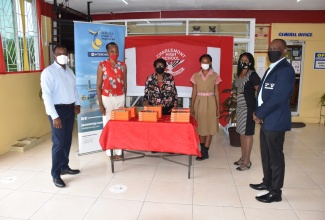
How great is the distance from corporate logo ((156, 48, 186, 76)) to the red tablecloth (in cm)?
197

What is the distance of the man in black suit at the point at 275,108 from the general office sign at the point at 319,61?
496cm

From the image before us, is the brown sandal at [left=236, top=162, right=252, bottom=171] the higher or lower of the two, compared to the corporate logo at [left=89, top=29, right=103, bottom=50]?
lower

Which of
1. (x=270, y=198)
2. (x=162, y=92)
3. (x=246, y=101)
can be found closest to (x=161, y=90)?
(x=162, y=92)

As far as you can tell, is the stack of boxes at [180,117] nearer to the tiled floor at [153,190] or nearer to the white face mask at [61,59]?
the tiled floor at [153,190]

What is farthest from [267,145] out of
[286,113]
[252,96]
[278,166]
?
[252,96]

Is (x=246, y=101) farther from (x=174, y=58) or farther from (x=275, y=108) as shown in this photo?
(x=174, y=58)

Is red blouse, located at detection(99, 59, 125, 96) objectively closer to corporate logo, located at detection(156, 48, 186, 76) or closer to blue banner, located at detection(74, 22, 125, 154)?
blue banner, located at detection(74, 22, 125, 154)

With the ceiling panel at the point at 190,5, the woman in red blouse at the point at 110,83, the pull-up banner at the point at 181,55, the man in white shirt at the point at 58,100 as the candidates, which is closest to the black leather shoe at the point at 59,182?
the man in white shirt at the point at 58,100

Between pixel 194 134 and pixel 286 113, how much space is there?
998mm

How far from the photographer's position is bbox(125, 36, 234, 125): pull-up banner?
4977 mm

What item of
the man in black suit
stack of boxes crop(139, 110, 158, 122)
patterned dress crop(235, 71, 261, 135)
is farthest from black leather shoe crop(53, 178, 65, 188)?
patterned dress crop(235, 71, 261, 135)

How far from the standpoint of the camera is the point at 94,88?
426 cm

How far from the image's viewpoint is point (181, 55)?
5.03 metres

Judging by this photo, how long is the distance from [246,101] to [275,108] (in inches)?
33.0
